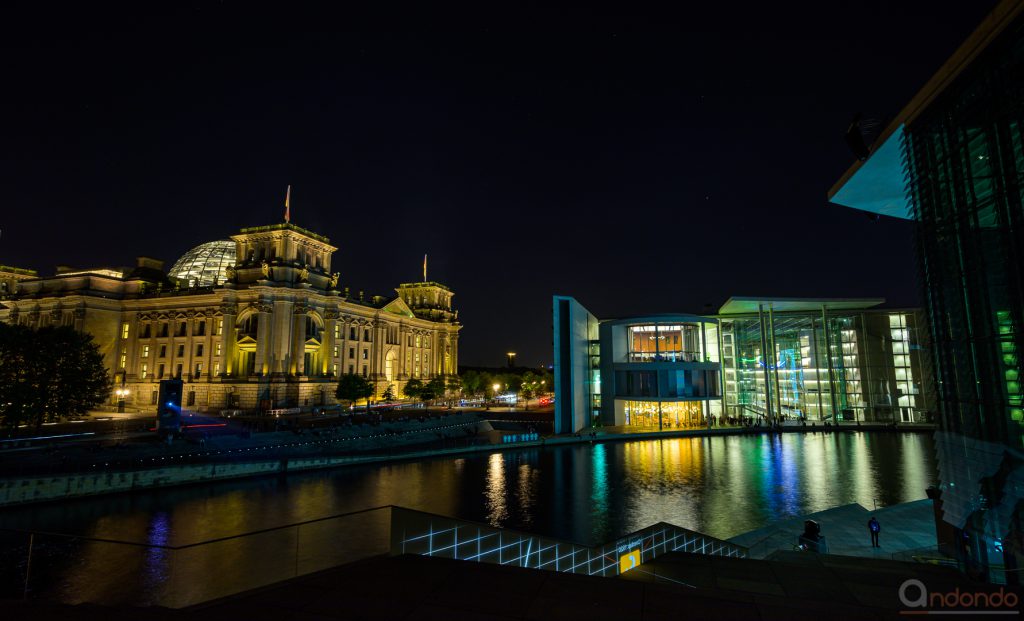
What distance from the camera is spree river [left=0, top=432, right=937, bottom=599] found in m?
22.2

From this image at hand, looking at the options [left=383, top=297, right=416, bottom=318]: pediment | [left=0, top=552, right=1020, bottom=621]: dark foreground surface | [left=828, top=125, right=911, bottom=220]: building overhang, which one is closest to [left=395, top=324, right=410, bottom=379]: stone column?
[left=383, top=297, right=416, bottom=318]: pediment

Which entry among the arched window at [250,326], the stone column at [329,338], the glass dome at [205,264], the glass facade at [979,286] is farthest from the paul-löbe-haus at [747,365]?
the glass dome at [205,264]

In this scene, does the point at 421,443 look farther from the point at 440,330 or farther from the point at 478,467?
the point at 440,330

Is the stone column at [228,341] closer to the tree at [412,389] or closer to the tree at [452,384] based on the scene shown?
the tree at [412,389]

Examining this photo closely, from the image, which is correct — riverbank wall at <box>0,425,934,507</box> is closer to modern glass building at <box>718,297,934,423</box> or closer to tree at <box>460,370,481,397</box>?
modern glass building at <box>718,297,934,423</box>

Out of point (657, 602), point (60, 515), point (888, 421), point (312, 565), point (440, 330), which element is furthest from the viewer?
point (440, 330)

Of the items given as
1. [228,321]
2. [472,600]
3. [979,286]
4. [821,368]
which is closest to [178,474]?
[472,600]

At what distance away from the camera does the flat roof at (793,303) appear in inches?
2419

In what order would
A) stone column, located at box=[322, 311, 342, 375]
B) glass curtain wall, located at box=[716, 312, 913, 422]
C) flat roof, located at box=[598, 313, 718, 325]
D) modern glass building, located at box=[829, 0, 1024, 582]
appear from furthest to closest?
1. stone column, located at box=[322, 311, 342, 375]
2. glass curtain wall, located at box=[716, 312, 913, 422]
3. flat roof, located at box=[598, 313, 718, 325]
4. modern glass building, located at box=[829, 0, 1024, 582]

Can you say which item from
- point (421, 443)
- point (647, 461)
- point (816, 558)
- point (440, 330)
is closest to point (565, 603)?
point (816, 558)

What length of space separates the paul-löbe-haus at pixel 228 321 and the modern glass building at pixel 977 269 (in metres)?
69.2

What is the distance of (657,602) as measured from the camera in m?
5.75

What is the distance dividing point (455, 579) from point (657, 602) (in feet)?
8.70

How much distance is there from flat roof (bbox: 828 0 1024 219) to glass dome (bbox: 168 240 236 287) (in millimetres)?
96429
